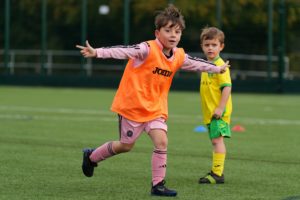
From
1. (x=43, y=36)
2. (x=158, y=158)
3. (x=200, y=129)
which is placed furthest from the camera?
(x=43, y=36)

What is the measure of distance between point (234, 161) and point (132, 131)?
3064 mm

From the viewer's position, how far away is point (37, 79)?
34688 mm

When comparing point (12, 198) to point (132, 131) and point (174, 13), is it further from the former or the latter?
point (174, 13)

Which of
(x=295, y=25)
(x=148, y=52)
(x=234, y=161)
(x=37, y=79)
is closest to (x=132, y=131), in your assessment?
(x=148, y=52)

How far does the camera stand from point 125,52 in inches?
336

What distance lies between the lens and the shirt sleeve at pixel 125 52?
8.34m

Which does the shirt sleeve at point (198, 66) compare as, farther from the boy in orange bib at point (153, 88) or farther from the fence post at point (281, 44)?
the fence post at point (281, 44)

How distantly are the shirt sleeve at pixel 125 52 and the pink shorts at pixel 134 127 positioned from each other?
60 cm

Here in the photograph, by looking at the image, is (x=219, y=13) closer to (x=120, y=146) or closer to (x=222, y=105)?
(x=222, y=105)

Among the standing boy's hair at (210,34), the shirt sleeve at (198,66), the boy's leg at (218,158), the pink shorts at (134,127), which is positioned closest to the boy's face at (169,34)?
the shirt sleeve at (198,66)

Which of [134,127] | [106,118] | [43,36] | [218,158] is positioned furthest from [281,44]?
[134,127]

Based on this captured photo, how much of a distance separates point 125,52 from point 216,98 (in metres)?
1.74

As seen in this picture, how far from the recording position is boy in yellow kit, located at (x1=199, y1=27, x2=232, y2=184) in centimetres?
982

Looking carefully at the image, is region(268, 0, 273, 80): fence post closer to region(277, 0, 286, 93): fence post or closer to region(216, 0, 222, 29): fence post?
region(277, 0, 286, 93): fence post
